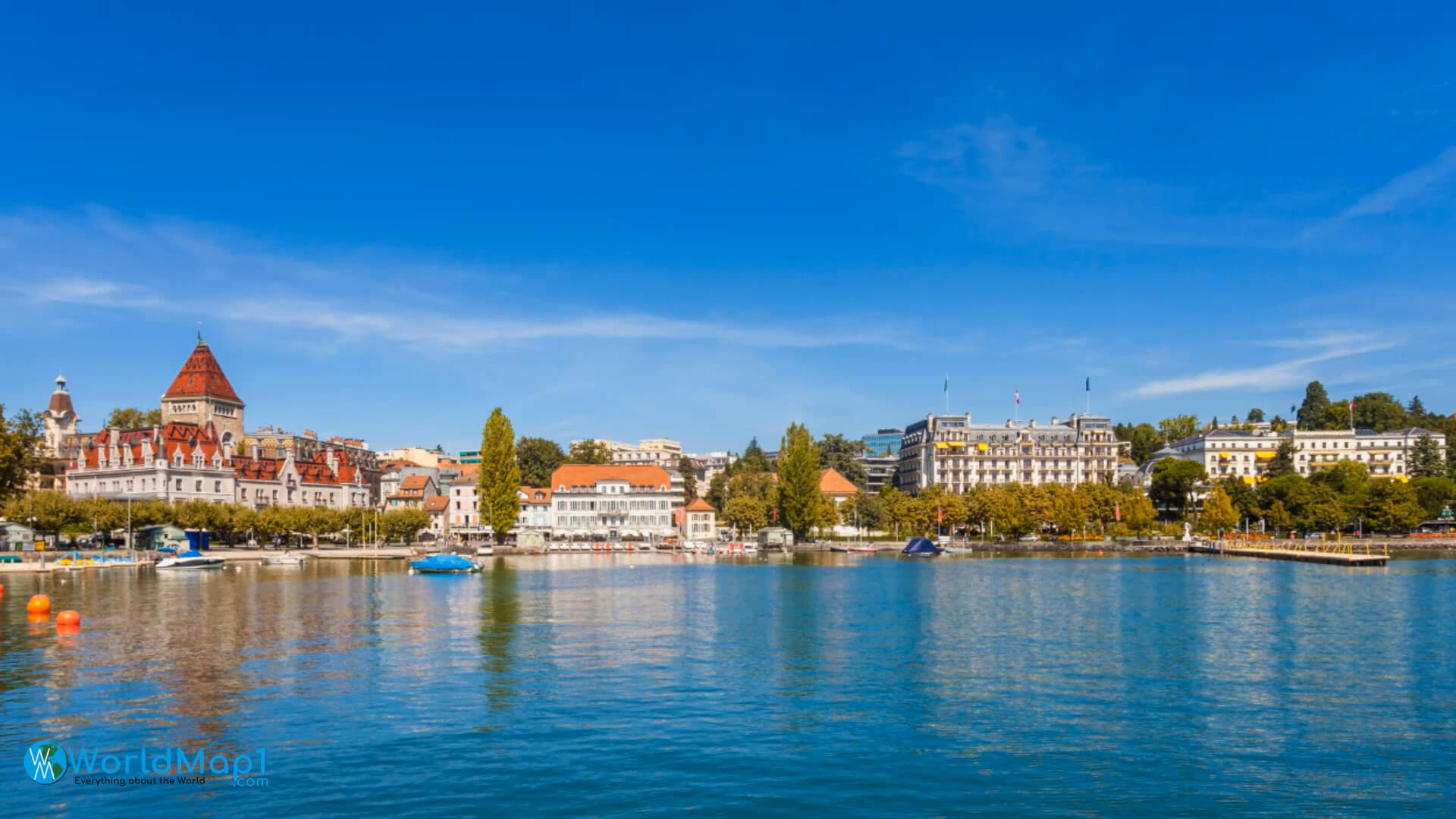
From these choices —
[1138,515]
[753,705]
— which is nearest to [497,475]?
[1138,515]

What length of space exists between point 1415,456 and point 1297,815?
158507 millimetres

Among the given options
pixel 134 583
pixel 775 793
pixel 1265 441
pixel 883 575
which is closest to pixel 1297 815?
pixel 775 793

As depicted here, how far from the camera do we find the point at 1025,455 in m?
155

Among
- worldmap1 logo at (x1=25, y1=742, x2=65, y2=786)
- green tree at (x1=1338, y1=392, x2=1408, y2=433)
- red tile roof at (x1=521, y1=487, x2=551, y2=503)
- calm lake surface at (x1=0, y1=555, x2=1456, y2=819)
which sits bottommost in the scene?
calm lake surface at (x1=0, y1=555, x2=1456, y2=819)

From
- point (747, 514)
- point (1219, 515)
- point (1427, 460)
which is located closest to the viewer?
point (1219, 515)

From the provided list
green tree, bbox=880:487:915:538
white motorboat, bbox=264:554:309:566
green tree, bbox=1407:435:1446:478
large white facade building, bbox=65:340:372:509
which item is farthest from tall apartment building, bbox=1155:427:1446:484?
large white facade building, bbox=65:340:372:509

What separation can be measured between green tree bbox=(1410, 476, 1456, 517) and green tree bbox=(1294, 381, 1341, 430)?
50291 mm

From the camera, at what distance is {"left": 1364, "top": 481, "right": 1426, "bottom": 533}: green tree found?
121000 mm

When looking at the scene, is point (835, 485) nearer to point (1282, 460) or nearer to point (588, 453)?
point (588, 453)

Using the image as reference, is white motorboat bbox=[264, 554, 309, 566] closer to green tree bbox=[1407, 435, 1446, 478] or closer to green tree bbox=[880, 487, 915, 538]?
green tree bbox=[880, 487, 915, 538]

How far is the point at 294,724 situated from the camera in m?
22.1

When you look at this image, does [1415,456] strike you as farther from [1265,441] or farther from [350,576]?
[350,576]

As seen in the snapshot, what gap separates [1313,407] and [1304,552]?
10628 centimetres

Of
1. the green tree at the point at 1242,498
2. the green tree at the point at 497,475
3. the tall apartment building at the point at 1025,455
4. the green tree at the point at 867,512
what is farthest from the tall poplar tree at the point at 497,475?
the green tree at the point at 1242,498
